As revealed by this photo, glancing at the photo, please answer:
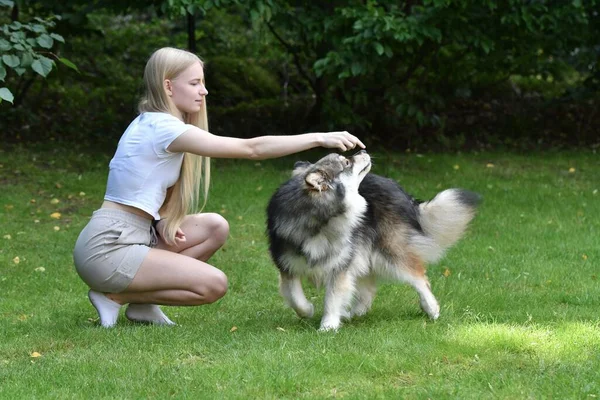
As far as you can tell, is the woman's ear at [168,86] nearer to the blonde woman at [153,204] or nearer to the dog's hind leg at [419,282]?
the blonde woman at [153,204]

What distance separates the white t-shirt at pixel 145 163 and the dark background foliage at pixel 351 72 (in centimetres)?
466

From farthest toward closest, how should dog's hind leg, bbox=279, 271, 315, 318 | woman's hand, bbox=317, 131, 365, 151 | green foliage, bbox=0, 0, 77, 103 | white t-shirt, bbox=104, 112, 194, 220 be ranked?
green foliage, bbox=0, 0, 77, 103 < dog's hind leg, bbox=279, 271, 315, 318 < white t-shirt, bbox=104, 112, 194, 220 < woman's hand, bbox=317, 131, 365, 151

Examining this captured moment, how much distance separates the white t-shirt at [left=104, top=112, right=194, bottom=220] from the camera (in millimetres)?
4926

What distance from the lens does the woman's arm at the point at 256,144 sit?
461 centimetres

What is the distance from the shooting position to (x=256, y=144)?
474 centimetres

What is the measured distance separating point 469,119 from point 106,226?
8.85 m

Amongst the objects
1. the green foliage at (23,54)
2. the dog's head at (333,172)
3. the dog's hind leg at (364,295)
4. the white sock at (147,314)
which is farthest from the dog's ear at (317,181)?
the green foliage at (23,54)

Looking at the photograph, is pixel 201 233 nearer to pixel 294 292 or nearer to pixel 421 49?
pixel 294 292

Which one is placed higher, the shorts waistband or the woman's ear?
the woman's ear

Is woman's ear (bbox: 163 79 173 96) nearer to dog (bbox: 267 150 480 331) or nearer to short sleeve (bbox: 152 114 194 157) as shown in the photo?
short sleeve (bbox: 152 114 194 157)

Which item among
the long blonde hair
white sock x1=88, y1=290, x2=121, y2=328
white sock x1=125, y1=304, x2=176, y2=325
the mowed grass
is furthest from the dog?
white sock x1=88, y1=290, x2=121, y2=328

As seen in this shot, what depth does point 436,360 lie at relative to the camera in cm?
439

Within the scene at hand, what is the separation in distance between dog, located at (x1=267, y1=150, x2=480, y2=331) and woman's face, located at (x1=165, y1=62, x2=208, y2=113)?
68cm

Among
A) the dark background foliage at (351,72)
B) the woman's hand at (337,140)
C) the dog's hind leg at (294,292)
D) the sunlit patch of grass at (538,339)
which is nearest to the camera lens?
the sunlit patch of grass at (538,339)
